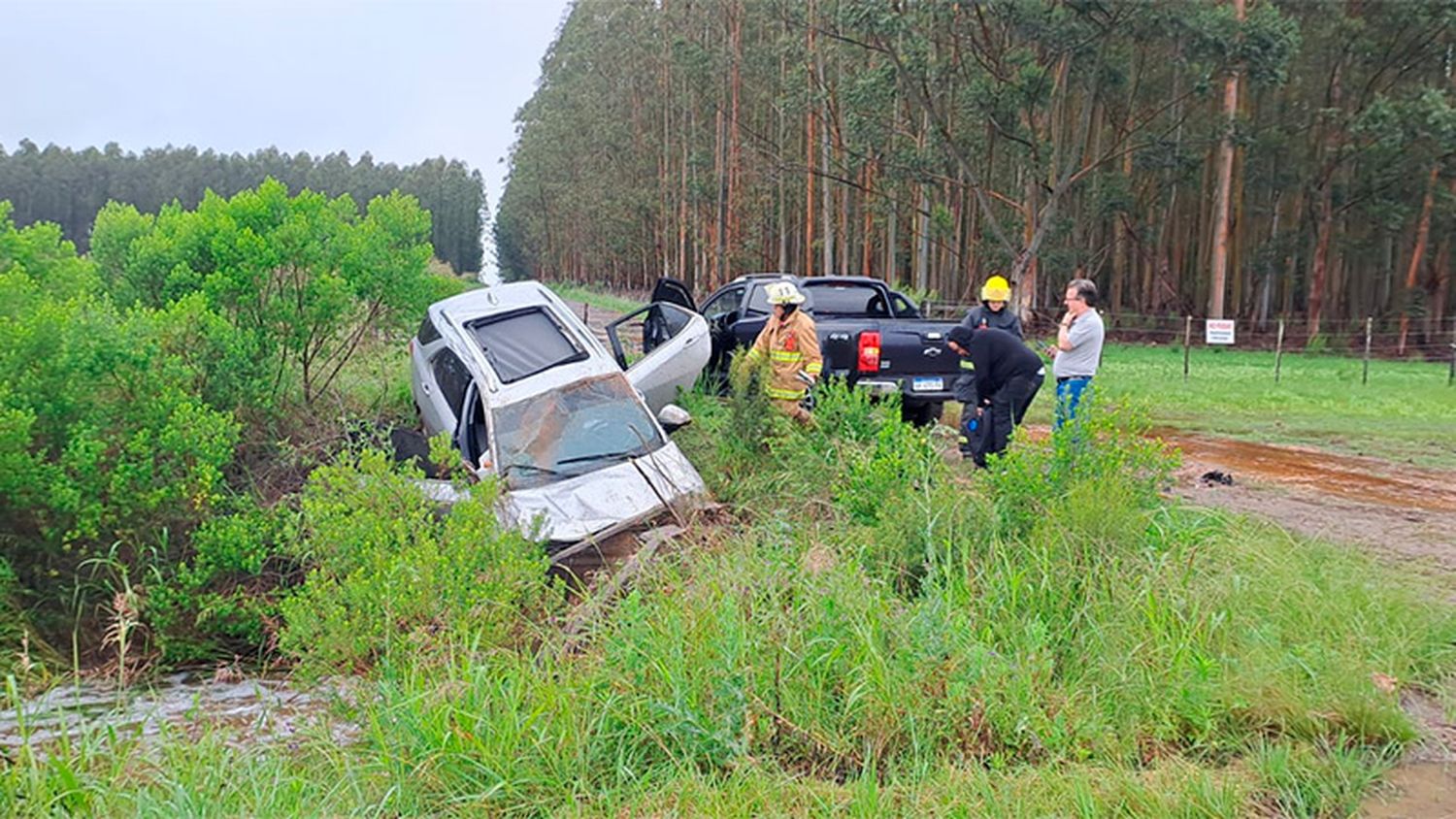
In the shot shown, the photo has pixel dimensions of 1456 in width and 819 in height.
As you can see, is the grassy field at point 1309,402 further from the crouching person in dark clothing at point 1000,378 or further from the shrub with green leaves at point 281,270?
the shrub with green leaves at point 281,270

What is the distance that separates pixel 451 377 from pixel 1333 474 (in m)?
8.00

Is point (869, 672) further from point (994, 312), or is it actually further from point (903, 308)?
point (903, 308)

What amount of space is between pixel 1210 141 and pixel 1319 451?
2069 cm

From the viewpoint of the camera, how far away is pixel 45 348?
658cm

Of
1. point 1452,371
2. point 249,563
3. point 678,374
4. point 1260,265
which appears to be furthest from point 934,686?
point 1260,265

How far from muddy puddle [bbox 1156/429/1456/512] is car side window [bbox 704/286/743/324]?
5193 millimetres

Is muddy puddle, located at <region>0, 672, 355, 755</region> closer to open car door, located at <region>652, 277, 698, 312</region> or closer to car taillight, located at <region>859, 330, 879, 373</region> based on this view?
car taillight, located at <region>859, 330, 879, 373</region>

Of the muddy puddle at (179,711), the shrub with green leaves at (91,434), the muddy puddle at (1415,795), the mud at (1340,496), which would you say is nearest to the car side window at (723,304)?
the mud at (1340,496)

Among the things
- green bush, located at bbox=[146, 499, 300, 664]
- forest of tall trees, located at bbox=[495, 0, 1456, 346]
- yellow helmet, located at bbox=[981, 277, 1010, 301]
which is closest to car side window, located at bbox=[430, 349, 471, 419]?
green bush, located at bbox=[146, 499, 300, 664]

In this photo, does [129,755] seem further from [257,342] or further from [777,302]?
[777,302]

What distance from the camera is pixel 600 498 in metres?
6.79

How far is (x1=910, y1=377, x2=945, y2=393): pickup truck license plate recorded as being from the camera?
34.4 feet

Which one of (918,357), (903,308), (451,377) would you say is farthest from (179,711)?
(903,308)

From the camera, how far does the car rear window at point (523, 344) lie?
7.90 metres
